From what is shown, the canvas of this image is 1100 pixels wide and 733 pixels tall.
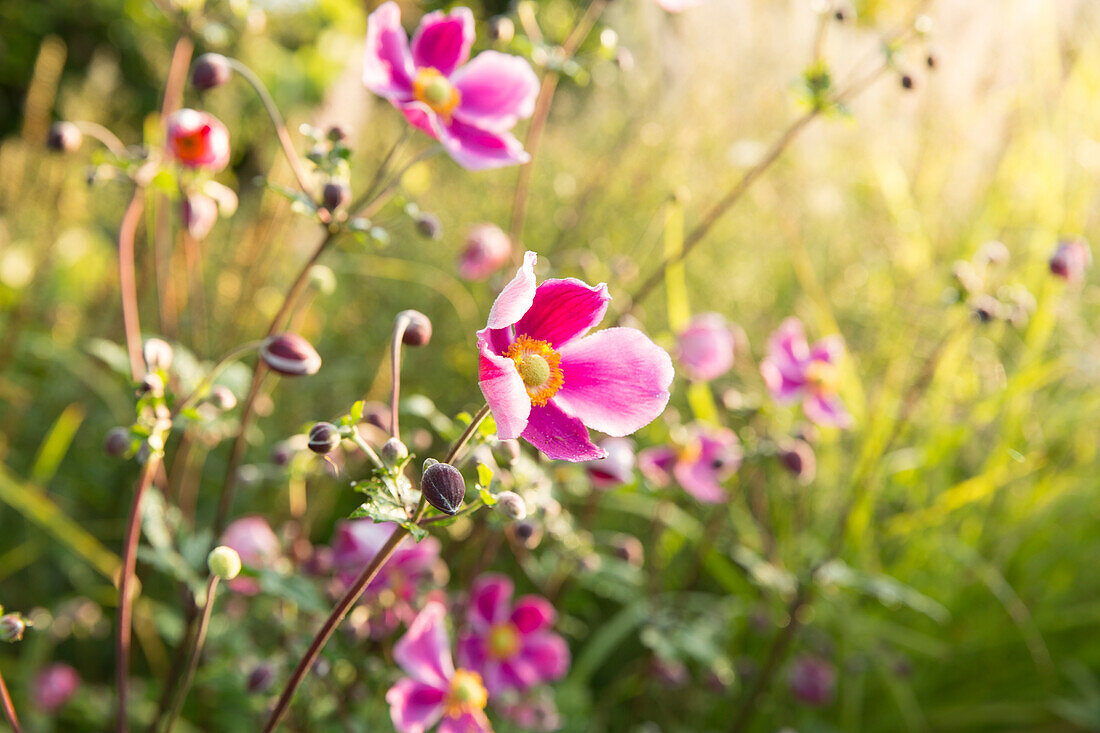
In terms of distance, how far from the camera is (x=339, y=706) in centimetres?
126

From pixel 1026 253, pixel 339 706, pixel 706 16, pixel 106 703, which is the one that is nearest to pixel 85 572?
pixel 106 703

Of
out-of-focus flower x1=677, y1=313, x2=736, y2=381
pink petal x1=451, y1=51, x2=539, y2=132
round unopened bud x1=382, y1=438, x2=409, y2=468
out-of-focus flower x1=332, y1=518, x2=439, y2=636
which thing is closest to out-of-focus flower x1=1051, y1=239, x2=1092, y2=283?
out-of-focus flower x1=677, y1=313, x2=736, y2=381

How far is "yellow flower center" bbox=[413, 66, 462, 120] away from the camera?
1225mm

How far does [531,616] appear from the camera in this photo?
5.22ft

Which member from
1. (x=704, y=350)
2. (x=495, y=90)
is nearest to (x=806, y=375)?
(x=704, y=350)

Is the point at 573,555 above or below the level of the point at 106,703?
above

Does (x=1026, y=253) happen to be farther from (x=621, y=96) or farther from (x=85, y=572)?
(x=85, y=572)

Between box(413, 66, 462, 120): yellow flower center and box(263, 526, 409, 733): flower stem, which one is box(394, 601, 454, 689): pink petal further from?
box(413, 66, 462, 120): yellow flower center

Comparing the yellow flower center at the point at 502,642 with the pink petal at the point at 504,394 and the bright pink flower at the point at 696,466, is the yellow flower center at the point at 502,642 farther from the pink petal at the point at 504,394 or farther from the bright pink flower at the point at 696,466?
the pink petal at the point at 504,394

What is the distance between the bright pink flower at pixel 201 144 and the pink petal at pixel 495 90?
0.37 metres

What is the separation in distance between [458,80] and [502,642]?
1012 mm

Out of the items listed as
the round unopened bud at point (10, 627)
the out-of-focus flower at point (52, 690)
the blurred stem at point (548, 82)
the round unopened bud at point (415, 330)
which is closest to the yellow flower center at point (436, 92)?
the blurred stem at point (548, 82)

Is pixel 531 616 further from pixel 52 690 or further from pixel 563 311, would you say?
pixel 52 690

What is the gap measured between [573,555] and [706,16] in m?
3.12
